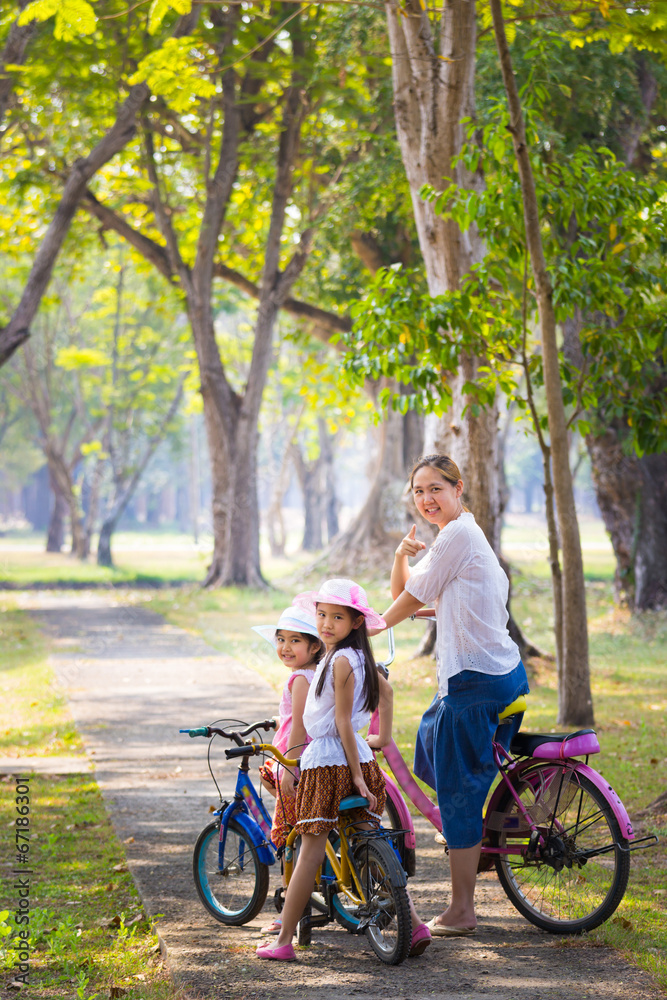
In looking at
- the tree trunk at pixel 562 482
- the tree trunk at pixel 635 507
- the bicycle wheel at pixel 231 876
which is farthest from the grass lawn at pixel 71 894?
the tree trunk at pixel 635 507

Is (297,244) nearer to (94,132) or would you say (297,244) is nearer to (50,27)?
(94,132)

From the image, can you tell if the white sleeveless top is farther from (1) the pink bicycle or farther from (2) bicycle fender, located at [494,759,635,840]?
(2) bicycle fender, located at [494,759,635,840]

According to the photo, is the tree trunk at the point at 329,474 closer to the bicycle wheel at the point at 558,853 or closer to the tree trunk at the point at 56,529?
the tree trunk at the point at 56,529

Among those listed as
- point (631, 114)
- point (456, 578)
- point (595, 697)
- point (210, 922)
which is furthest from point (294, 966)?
point (631, 114)

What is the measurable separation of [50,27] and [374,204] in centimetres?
562

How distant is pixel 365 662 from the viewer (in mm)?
3963

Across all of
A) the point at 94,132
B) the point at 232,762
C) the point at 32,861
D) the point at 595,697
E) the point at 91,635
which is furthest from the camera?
the point at 94,132

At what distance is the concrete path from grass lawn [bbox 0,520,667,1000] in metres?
0.13

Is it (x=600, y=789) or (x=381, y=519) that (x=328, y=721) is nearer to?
(x=600, y=789)

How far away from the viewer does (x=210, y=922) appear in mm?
4430

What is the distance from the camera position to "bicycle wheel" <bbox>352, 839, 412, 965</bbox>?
12.0 ft

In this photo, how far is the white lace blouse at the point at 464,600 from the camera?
160 inches
